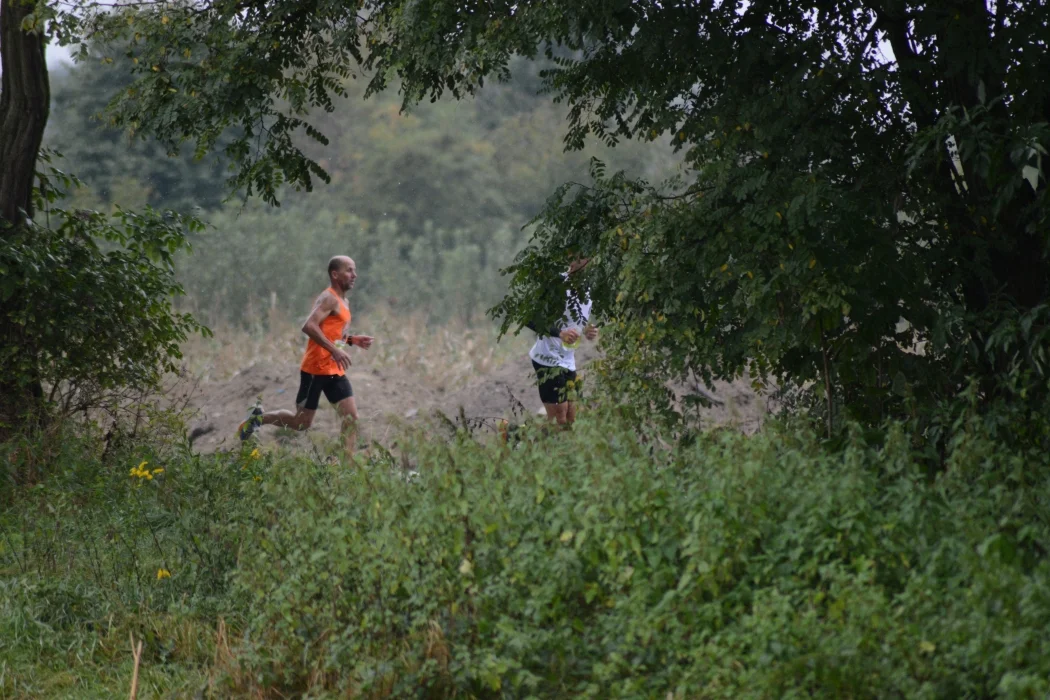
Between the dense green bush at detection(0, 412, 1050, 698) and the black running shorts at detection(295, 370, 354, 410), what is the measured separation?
4.73 m

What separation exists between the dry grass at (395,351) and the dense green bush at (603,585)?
40.5 ft

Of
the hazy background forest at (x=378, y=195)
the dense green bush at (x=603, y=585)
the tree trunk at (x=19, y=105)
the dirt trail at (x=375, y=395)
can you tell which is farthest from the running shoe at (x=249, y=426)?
the hazy background forest at (x=378, y=195)

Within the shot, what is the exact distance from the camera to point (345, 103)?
1527 inches

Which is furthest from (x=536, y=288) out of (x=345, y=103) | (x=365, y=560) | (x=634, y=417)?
(x=345, y=103)

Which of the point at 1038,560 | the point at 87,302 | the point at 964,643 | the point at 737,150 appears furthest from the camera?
the point at 87,302

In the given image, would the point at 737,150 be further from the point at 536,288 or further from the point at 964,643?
the point at 964,643

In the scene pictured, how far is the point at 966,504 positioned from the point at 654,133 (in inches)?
124

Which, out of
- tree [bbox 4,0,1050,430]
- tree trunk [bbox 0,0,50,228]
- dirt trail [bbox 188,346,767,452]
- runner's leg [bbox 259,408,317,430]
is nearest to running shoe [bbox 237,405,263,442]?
runner's leg [bbox 259,408,317,430]

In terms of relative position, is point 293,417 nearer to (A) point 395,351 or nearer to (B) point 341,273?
(B) point 341,273

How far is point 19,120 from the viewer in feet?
30.4

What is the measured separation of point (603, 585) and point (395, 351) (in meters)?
15.4

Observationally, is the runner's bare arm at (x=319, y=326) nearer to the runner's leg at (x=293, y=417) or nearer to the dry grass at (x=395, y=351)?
the runner's leg at (x=293, y=417)

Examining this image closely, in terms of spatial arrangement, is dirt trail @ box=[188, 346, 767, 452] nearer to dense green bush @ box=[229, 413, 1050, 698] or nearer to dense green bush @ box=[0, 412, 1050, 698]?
dense green bush @ box=[0, 412, 1050, 698]

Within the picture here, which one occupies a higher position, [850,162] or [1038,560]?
[850,162]
